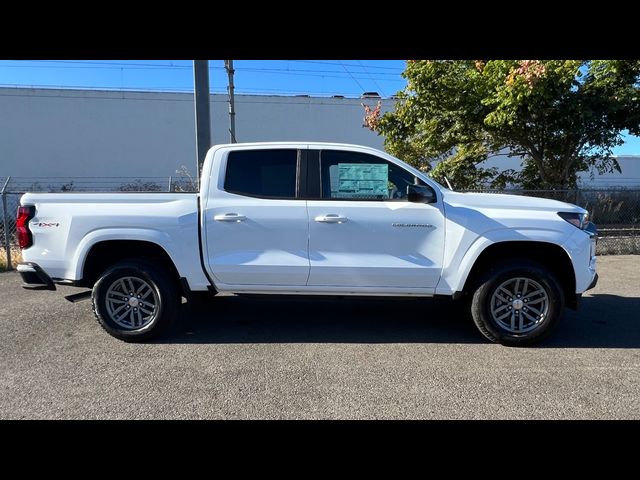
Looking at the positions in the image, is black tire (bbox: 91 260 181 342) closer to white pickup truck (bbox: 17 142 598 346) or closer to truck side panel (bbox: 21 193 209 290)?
white pickup truck (bbox: 17 142 598 346)

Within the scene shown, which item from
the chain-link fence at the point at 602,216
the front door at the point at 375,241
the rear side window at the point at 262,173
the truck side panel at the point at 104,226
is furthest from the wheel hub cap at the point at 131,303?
the chain-link fence at the point at 602,216

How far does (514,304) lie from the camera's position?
425cm

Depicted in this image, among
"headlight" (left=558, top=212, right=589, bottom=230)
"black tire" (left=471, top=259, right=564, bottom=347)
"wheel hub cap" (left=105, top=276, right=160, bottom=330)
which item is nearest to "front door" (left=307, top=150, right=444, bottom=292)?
"black tire" (left=471, top=259, right=564, bottom=347)

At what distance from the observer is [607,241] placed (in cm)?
988

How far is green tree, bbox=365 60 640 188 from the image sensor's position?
8539mm

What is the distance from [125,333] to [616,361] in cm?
478

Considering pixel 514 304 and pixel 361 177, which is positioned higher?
pixel 361 177

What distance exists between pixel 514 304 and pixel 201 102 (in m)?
7.25

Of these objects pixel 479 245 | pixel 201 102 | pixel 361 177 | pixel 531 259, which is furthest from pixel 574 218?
pixel 201 102

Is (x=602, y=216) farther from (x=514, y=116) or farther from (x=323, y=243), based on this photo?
(x=323, y=243)

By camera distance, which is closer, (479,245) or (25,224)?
(479,245)

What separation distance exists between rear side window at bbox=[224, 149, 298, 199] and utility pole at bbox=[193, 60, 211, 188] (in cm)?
444
